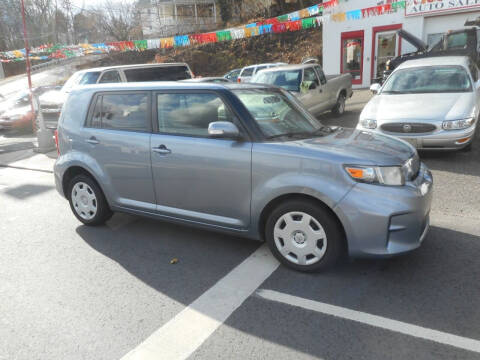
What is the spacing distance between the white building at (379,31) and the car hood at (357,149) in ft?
47.9

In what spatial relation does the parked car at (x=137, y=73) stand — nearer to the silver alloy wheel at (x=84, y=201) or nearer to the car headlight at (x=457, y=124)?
the silver alloy wheel at (x=84, y=201)

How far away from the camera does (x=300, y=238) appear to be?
3570 mm

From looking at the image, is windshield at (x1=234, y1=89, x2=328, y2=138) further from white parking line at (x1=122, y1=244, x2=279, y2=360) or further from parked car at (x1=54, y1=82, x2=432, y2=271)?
white parking line at (x1=122, y1=244, x2=279, y2=360)

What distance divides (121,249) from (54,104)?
942cm

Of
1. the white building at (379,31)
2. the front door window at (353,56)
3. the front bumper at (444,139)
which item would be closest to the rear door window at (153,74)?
the front bumper at (444,139)

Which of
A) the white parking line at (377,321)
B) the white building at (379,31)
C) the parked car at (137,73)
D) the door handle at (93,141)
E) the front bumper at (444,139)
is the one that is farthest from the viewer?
the white building at (379,31)

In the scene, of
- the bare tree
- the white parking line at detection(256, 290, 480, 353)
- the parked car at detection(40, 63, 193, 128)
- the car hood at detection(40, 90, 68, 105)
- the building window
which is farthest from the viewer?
the bare tree

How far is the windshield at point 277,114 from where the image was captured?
3.90m

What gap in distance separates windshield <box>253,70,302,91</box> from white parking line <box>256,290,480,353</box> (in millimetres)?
7886

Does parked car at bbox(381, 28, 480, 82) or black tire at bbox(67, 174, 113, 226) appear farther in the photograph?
parked car at bbox(381, 28, 480, 82)

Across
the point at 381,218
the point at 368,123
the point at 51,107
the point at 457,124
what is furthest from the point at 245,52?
the point at 381,218

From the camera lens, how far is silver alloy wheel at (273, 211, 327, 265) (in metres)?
3.49

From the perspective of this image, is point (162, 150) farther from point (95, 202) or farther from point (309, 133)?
point (309, 133)

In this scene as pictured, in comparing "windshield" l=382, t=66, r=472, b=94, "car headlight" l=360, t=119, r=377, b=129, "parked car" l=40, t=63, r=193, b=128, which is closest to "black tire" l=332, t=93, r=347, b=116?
"windshield" l=382, t=66, r=472, b=94
